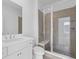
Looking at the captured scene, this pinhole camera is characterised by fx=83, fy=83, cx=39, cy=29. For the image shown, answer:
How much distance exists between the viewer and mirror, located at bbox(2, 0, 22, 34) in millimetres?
1519

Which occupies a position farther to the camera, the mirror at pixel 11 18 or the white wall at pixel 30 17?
the white wall at pixel 30 17

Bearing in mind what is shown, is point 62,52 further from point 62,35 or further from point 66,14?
point 66,14

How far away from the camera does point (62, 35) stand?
2.57 metres

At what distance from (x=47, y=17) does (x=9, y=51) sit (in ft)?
6.49

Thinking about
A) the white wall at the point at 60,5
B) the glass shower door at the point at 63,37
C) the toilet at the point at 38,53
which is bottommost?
the toilet at the point at 38,53

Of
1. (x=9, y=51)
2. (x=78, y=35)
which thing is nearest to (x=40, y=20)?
(x=78, y=35)

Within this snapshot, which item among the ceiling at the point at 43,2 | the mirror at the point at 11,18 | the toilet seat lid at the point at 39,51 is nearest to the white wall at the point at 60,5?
the ceiling at the point at 43,2

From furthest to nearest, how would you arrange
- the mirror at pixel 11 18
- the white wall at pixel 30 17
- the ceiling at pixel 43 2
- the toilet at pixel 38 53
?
the ceiling at pixel 43 2 < the toilet at pixel 38 53 < the white wall at pixel 30 17 < the mirror at pixel 11 18

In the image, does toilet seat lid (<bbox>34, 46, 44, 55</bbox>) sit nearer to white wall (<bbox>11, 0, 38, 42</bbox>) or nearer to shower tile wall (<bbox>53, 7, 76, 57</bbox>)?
white wall (<bbox>11, 0, 38, 42</bbox>)

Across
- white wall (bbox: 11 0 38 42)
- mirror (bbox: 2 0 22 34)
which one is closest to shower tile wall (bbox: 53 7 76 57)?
white wall (bbox: 11 0 38 42)

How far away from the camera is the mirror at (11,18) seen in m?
1.52

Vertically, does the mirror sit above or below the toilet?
above

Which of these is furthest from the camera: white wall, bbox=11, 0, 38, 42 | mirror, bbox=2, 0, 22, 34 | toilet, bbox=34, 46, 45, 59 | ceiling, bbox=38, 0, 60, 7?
ceiling, bbox=38, 0, 60, 7

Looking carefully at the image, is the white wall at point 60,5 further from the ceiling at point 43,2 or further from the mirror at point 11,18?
the mirror at point 11,18
